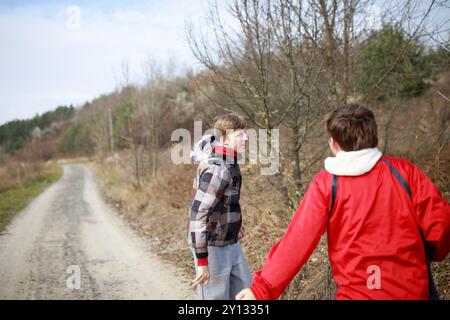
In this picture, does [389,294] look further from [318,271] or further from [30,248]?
[30,248]

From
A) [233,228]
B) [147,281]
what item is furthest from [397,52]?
[147,281]

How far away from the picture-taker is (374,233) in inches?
61.1

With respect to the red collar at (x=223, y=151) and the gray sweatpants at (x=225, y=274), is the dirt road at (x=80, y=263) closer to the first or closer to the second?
the gray sweatpants at (x=225, y=274)

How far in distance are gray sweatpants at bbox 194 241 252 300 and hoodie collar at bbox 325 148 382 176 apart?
4.18ft

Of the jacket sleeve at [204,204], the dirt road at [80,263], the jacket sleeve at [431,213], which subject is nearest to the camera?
the jacket sleeve at [431,213]

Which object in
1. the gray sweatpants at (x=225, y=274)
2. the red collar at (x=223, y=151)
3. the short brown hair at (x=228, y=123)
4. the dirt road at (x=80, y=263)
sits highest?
the short brown hair at (x=228, y=123)

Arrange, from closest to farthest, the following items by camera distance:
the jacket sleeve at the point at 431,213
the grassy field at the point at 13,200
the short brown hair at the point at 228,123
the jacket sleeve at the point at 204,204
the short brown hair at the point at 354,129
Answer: the jacket sleeve at the point at 431,213, the short brown hair at the point at 354,129, the jacket sleeve at the point at 204,204, the short brown hair at the point at 228,123, the grassy field at the point at 13,200

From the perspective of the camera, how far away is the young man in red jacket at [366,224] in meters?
1.53

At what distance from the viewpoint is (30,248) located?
6988 millimetres

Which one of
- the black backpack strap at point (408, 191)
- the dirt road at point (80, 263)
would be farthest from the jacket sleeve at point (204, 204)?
the dirt road at point (80, 263)

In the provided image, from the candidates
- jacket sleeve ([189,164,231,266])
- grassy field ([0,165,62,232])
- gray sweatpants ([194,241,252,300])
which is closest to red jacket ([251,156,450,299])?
jacket sleeve ([189,164,231,266])
